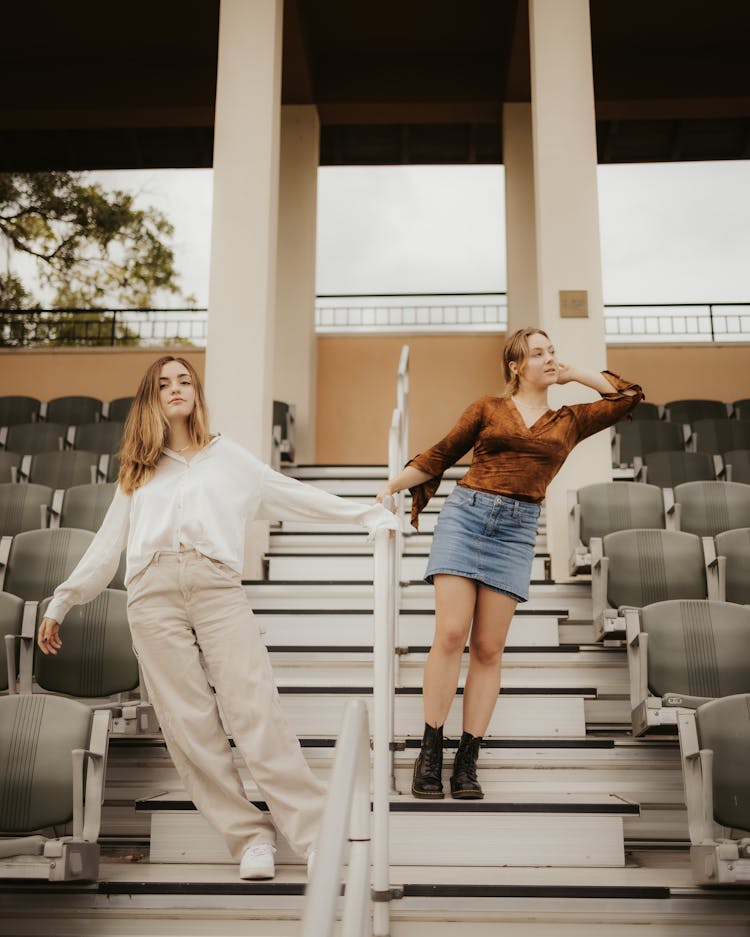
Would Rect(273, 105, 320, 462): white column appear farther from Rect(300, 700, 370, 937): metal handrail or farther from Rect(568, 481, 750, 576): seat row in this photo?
Rect(300, 700, 370, 937): metal handrail

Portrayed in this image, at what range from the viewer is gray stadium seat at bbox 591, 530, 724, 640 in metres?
3.47

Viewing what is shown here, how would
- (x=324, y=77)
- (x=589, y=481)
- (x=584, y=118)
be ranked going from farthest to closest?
(x=324, y=77) < (x=584, y=118) < (x=589, y=481)

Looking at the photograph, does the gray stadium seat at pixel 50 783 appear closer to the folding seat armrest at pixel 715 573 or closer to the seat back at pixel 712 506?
the folding seat armrest at pixel 715 573

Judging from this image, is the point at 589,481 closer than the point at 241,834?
No

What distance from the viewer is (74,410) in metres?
6.93

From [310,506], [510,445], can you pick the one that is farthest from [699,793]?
[310,506]

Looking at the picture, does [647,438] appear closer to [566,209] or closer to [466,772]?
[566,209]

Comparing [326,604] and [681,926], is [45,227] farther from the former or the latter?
[681,926]

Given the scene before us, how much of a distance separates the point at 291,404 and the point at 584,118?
3021mm

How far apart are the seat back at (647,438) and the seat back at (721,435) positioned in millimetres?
133

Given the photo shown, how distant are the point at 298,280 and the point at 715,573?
446cm

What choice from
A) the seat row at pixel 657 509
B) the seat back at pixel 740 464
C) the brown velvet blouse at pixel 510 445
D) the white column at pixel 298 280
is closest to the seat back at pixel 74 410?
the white column at pixel 298 280

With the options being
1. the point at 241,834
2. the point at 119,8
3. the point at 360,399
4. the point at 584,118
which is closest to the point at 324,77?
the point at 119,8

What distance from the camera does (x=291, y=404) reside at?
698 centimetres
